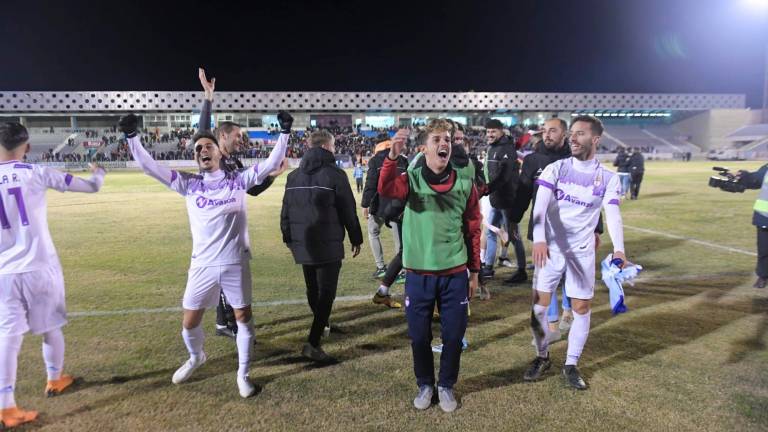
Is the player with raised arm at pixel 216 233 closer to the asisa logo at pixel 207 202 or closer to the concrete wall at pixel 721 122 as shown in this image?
the asisa logo at pixel 207 202

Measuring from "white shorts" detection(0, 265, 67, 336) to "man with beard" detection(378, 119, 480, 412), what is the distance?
259cm

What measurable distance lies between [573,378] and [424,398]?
1303 mm

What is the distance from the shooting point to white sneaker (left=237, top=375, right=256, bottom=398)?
374 cm

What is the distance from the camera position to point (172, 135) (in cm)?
6197

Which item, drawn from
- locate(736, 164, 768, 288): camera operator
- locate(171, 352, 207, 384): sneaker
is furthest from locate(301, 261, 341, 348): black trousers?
locate(736, 164, 768, 288): camera operator

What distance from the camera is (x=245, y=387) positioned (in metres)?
3.76

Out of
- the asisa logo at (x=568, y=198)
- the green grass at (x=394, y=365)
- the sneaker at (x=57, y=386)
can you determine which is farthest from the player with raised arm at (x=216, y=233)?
the asisa logo at (x=568, y=198)

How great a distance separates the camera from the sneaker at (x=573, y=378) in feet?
12.6

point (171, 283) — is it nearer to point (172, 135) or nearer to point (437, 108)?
point (172, 135)

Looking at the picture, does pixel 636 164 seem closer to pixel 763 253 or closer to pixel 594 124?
pixel 763 253

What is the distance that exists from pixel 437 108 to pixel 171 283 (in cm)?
6833

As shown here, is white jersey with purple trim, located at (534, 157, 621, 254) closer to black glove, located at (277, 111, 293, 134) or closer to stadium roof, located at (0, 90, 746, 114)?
black glove, located at (277, 111, 293, 134)

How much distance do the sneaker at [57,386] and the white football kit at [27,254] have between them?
0.54 m

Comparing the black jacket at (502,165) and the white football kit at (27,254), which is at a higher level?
the black jacket at (502,165)
